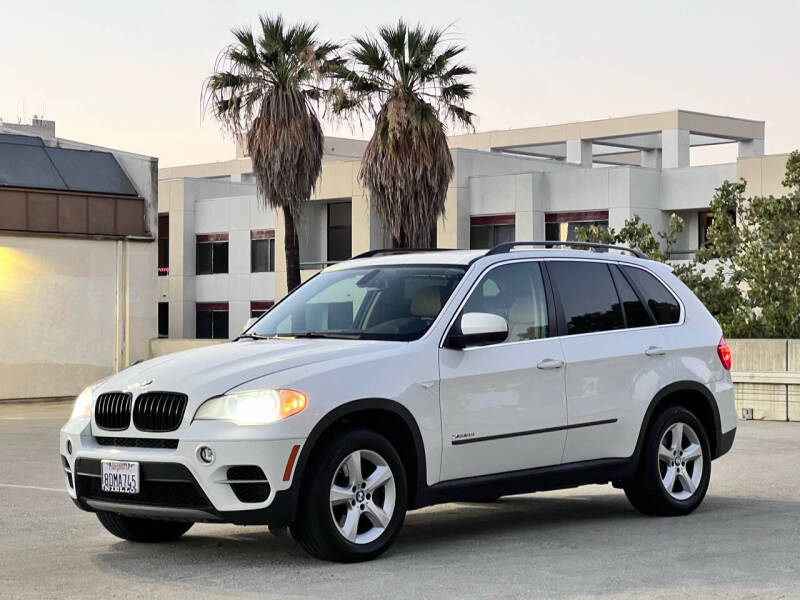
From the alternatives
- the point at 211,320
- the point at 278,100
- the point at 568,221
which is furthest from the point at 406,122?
the point at 211,320

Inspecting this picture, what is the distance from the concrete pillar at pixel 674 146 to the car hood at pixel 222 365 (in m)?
58.9

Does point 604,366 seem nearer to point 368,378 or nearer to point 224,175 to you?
point 368,378

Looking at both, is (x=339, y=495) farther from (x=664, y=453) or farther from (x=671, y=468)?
(x=671, y=468)

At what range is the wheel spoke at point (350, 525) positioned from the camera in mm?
8258

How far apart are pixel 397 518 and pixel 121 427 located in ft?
5.38

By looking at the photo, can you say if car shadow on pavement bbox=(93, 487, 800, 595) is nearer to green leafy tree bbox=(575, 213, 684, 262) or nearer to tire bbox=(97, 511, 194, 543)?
tire bbox=(97, 511, 194, 543)

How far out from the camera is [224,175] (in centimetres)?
9325

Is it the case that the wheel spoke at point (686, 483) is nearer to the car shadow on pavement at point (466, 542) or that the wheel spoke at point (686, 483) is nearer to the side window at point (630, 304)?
the car shadow on pavement at point (466, 542)

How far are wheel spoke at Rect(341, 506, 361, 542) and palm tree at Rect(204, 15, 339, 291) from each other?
29.7 meters

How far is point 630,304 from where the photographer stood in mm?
10516

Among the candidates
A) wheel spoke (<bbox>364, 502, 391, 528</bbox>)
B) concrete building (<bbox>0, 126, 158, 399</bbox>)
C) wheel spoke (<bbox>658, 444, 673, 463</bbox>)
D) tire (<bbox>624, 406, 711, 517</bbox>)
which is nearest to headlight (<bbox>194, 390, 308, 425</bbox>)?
wheel spoke (<bbox>364, 502, 391, 528</bbox>)

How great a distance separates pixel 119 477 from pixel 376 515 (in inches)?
56.9

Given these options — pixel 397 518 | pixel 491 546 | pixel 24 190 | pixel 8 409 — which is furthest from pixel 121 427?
pixel 24 190

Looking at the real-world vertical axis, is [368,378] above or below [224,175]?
below
